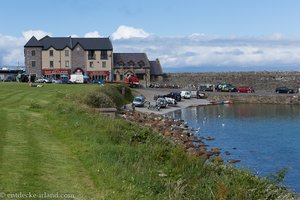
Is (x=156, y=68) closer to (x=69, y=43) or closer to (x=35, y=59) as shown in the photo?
(x=69, y=43)

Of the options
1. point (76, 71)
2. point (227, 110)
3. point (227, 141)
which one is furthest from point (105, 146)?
point (76, 71)

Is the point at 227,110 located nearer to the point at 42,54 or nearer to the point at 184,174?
the point at 42,54

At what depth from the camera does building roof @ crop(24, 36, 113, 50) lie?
116 m

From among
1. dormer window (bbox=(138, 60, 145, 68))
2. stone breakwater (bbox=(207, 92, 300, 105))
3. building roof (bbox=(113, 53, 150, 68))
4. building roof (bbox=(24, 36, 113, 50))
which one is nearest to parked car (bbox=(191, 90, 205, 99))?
stone breakwater (bbox=(207, 92, 300, 105))

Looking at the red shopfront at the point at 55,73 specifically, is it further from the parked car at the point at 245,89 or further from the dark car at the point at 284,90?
the dark car at the point at 284,90

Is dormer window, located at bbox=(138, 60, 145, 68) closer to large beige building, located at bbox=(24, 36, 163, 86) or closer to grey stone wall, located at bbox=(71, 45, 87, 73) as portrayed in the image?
large beige building, located at bbox=(24, 36, 163, 86)

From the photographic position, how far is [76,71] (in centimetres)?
11688

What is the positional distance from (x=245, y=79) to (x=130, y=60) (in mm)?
31218

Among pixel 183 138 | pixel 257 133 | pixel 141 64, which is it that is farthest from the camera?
pixel 141 64

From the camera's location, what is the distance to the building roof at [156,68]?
126 meters

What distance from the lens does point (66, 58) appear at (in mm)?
116812

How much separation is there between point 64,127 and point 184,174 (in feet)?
29.2

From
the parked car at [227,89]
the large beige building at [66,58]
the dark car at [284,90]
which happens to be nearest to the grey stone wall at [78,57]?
the large beige building at [66,58]

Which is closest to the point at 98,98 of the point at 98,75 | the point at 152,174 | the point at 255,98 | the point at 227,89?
the point at 152,174
